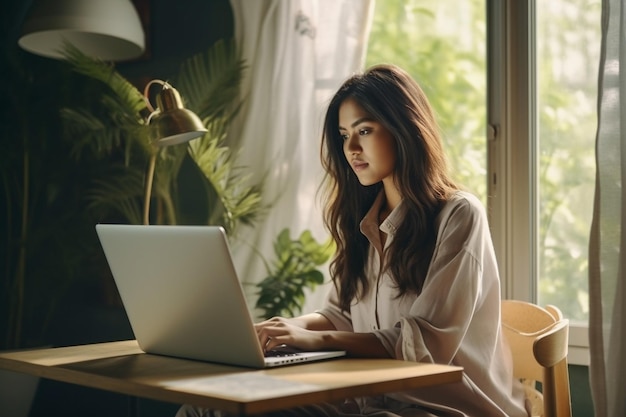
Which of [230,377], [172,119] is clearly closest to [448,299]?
[230,377]

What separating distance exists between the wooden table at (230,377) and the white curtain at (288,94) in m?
1.56

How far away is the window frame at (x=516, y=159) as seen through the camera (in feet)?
9.57

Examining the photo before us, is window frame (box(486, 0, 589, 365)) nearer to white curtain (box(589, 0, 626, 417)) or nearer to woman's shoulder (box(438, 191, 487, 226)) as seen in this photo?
white curtain (box(589, 0, 626, 417))

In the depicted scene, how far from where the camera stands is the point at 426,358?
6.63ft

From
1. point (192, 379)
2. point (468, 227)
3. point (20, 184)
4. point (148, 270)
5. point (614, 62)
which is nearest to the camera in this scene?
point (192, 379)

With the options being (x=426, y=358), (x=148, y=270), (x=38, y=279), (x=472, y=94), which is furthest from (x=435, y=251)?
(x=38, y=279)

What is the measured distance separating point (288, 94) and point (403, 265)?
4.87 feet

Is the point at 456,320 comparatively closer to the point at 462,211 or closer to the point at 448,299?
the point at 448,299

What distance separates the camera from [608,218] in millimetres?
2408

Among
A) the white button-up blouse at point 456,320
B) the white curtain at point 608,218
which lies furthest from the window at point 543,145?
the white button-up blouse at point 456,320

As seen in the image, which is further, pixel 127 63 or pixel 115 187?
pixel 127 63

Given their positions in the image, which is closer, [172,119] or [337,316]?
[337,316]

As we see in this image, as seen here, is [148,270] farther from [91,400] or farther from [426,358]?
[91,400]

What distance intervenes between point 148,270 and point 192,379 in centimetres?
33
